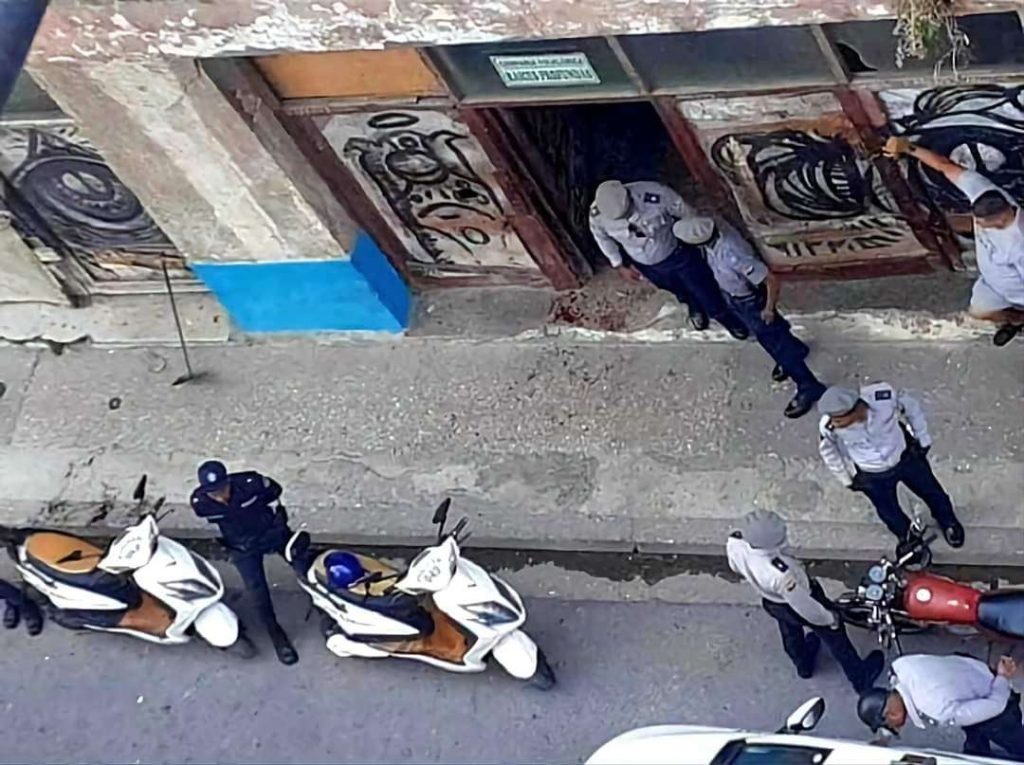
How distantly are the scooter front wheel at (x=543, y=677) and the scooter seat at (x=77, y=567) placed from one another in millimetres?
1984

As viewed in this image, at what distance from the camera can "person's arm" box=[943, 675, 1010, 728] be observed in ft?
23.0

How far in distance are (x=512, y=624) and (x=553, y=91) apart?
2556 mm

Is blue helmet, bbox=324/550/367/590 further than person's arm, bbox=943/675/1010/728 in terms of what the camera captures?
Yes

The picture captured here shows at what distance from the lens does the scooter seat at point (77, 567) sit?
8.90m

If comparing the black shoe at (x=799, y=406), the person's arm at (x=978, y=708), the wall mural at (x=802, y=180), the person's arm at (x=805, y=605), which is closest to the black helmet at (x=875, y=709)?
the person's arm at (x=978, y=708)

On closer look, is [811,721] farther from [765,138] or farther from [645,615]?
[765,138]

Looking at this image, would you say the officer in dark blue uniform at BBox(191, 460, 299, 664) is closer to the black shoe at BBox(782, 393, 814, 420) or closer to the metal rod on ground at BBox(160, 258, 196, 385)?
the metal rod on ground at BBox(160, 258, 196, 385)

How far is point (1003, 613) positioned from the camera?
775 centimetres

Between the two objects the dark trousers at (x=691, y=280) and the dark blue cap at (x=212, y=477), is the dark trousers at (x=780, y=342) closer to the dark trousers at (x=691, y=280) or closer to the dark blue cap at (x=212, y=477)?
the dark trousers at (x=691, y=280)

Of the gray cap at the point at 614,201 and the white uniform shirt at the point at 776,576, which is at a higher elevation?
the gray cap at the point at 614,201

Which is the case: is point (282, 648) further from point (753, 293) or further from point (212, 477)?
point (753, 293)

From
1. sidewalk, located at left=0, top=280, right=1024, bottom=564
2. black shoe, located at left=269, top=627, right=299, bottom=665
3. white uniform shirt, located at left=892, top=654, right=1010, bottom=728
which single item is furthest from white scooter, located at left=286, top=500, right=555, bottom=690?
white uniform shirt, located at left=892, top=654, right=1010, bottom=728

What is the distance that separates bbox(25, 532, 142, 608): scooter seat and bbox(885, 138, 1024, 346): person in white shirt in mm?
4180

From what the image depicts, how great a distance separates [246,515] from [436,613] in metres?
0.99
